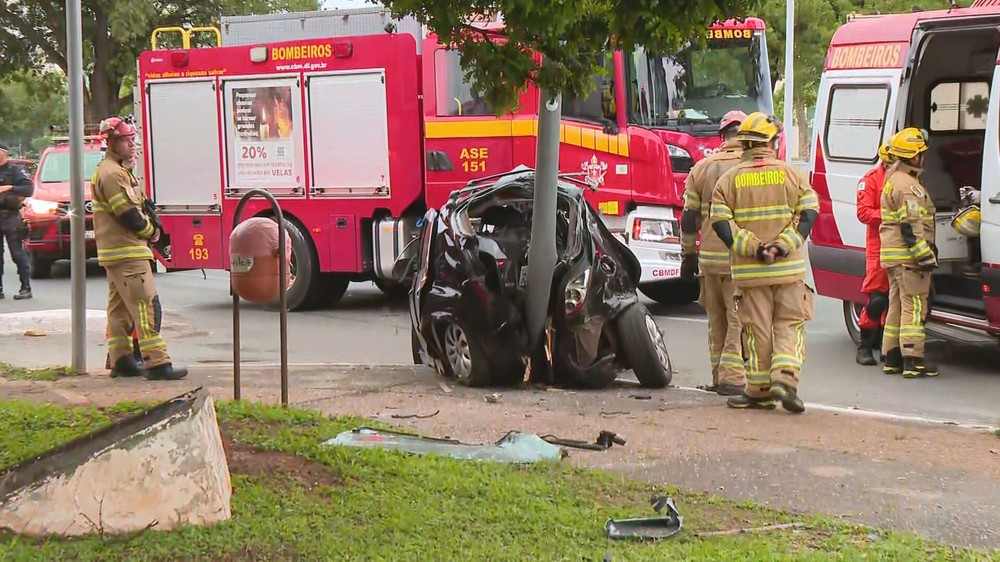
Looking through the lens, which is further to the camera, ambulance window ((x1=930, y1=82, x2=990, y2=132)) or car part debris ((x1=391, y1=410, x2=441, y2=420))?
ambulance window ((x1=930, y1=82, x2=990, y2=132))

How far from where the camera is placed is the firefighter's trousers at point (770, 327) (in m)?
7.41

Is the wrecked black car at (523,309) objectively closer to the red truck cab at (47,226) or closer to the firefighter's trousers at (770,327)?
the firefighter's trousers at (770,327)

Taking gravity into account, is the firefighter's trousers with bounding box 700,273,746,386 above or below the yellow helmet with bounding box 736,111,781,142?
below

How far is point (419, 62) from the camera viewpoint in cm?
1291

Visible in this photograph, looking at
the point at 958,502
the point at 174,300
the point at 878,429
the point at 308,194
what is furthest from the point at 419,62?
the point at 958,502

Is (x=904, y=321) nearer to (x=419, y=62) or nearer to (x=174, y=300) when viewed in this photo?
(x=419, y=62)

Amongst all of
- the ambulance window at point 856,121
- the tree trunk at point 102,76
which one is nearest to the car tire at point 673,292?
the ambulance window at point 856,121

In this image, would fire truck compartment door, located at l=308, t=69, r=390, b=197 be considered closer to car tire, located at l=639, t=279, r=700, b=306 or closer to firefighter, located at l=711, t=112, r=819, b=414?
car tire, located at l=639, t=279, r=700, b=306

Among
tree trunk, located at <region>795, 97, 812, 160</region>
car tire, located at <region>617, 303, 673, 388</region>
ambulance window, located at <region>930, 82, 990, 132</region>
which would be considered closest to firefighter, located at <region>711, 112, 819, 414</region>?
car tire, located at <region>617, 303, 673, 388</region>

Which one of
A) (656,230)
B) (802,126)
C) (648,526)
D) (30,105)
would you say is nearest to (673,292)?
(656,230)

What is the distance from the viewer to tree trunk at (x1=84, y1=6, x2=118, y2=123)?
28.7m

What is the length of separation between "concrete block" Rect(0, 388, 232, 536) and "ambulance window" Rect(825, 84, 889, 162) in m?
6.79

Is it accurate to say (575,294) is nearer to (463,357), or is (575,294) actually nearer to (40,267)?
(463,357)

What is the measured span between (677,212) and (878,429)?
17.3 feet
